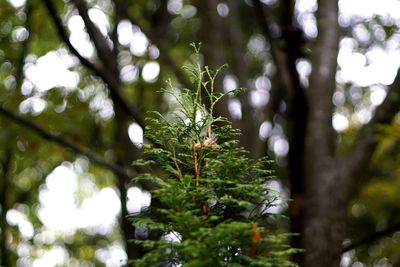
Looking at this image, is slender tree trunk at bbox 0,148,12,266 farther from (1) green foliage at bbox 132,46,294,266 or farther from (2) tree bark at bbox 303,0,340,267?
(1) green foliage at bbox 132,46,294,266

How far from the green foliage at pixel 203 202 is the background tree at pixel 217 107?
1.83 meters

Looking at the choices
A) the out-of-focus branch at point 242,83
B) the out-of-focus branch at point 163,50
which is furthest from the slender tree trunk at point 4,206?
the out-of-focus branch at point 242,83

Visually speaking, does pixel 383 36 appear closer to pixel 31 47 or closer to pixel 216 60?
pixel 216 60

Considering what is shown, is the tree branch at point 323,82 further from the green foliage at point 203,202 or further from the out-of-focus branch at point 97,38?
the green foliage at point 203,202

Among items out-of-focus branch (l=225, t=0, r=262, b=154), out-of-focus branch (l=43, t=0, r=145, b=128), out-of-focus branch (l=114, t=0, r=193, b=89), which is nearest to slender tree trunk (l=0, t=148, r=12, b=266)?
out-of-focus branch (l=114, t=0, r=193, b=89)

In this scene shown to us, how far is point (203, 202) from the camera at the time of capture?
4.47 feet

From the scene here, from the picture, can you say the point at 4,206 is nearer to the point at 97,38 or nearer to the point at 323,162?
the point at 97,38

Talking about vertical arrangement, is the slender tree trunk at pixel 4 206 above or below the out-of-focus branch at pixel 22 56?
below

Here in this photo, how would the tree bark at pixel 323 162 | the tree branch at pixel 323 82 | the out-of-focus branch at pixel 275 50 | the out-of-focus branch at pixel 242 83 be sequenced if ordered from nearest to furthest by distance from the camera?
1. the tree bark at pixel 323 162
2. the out-of-focus branch at pixel 275 50
3. the tree branch at pixel 323 82
4. the out-of-focus branch at pixel 242 83

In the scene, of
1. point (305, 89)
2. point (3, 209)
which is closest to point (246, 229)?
point (305, 89)

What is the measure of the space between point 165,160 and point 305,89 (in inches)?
87.9

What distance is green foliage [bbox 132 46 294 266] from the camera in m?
1.23

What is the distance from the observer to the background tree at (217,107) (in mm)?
3398

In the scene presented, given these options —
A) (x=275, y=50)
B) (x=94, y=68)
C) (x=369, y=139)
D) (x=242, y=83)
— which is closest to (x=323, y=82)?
(x=275, y=50)
